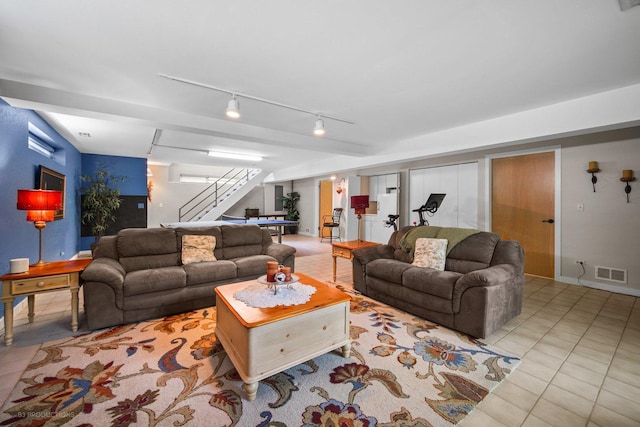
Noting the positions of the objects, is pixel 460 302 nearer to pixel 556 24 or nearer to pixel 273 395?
pixel 273 395

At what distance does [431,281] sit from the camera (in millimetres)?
2809

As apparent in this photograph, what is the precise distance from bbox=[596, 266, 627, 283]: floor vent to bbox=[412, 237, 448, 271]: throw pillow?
270 cm

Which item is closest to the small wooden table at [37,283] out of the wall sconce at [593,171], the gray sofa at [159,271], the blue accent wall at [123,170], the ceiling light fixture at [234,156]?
the gray sofa at [159,271]

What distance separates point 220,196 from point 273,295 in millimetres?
9098

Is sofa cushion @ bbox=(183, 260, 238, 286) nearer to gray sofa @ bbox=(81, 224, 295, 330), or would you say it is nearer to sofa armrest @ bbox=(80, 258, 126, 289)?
gray sofa @ bbox=(81, 224, 295, 330)

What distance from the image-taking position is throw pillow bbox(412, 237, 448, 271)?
10.6 ft

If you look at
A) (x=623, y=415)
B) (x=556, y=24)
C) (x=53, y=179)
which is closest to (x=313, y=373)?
(x=623, y=415)

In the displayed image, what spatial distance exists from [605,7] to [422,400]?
→ 2808 mm

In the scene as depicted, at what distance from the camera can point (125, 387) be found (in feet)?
6.00

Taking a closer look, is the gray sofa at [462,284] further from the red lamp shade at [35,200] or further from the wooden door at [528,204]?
the red lamp shade at [35,200]

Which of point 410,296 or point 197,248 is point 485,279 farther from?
point 197,248

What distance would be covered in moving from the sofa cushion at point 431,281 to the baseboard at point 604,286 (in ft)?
9.48

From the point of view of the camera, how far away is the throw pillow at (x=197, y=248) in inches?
137

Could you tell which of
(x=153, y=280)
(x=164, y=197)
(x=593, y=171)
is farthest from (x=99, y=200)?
(x=593, y=171)
